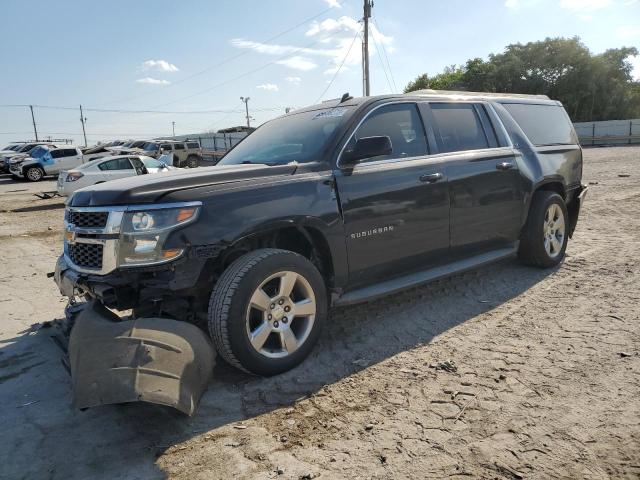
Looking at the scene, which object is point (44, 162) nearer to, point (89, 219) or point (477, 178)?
point (89, 219)

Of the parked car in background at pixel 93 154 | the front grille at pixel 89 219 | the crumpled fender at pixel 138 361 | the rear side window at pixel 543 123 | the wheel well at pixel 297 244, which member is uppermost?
the parked car in background at pixel 93 154

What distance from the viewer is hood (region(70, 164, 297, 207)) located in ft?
10.2

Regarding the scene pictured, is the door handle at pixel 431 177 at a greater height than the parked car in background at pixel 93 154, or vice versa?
the parked car in background at pixel 93 154

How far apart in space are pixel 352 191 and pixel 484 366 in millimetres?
1577

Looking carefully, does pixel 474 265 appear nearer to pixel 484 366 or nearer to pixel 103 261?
pixel 484 366

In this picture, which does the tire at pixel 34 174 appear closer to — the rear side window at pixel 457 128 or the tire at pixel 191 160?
the tire at pixel 191 160

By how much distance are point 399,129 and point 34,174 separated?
26.9 meters

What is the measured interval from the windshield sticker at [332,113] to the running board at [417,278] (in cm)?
147

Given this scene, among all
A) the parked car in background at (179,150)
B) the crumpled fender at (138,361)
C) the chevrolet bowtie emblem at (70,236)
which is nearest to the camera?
the crumpled fender at (138,361)

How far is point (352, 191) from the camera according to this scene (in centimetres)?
377

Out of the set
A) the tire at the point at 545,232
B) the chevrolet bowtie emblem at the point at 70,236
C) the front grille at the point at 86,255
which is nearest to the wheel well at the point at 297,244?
the front grille at the point at 86,255

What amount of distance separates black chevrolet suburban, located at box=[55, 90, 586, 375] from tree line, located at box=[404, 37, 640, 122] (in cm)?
4927

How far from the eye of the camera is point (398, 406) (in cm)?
296

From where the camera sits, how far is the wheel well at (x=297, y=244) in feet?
11.5
